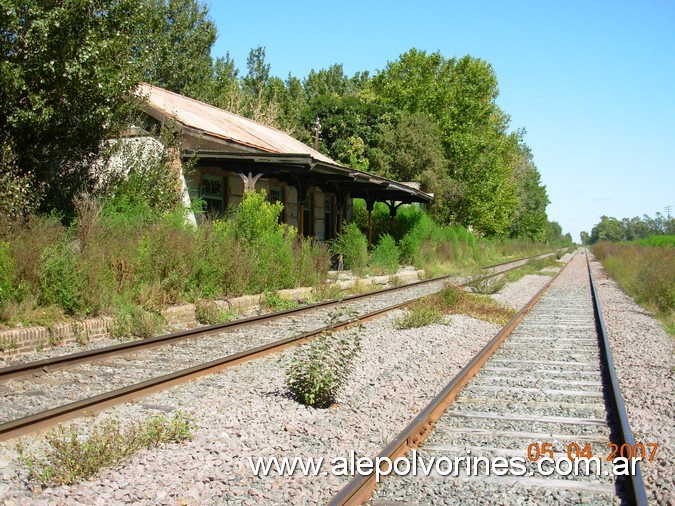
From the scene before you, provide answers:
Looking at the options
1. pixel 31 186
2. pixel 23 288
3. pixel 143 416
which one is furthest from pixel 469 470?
pixel 31 186

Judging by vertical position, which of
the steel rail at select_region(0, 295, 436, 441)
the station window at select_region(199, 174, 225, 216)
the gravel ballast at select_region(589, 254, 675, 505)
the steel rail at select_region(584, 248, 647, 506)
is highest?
the station window at select_region(199, 174, 225, 216)

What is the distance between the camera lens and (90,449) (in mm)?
4449

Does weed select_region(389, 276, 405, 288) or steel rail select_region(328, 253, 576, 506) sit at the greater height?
weed select_region(389, 276, 405, 288)

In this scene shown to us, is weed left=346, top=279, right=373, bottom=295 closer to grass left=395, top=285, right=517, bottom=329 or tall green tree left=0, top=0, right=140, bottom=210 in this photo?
grass left=395, top=285, right=517, bottom=329

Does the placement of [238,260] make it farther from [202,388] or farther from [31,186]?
[202,388]

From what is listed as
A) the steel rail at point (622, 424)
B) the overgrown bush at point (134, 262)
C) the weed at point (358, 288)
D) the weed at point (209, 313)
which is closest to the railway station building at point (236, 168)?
the overgrown bush at point (134, 262)

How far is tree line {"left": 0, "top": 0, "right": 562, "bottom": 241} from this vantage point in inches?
467

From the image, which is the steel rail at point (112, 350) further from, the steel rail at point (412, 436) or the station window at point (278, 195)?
the station window at point (278, 195)

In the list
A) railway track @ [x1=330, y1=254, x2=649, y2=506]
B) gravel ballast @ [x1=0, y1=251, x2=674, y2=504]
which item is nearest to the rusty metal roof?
gravel ballast @ [x1=0, y1=251, x2=674, y2=504]

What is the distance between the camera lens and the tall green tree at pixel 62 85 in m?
11.6

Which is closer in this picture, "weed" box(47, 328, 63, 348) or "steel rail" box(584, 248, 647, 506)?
"steel rail" box(584, 248, 647, 506)

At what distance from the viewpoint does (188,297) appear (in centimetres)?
1228

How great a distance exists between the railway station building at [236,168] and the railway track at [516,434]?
9.22 m

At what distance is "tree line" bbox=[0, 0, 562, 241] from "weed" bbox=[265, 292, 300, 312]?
14.5 feet
